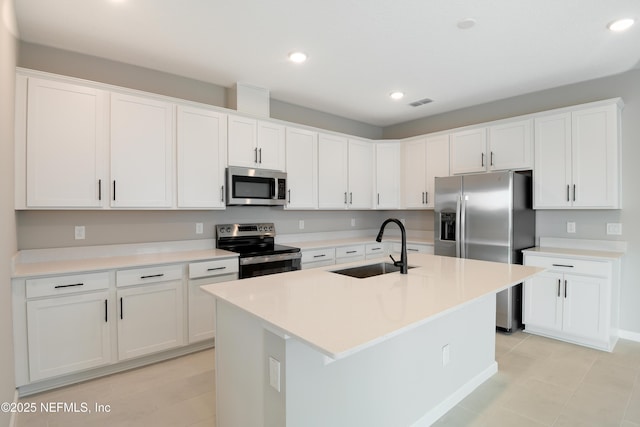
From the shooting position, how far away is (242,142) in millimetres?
3615

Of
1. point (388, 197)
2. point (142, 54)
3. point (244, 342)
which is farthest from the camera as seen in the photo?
point (388, 197)

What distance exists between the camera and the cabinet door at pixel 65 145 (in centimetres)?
252

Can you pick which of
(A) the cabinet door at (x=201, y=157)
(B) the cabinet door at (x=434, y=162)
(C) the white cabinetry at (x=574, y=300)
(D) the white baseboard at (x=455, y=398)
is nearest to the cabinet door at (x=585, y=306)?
(C) the white cabinetry at (x=574, y=300)

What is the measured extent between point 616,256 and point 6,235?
16.3 feet

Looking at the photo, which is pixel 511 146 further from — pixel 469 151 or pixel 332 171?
pixel 332 171

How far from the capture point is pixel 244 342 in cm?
162

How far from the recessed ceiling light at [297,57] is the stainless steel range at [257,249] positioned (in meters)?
1.90

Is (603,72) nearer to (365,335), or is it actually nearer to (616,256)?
(616,256)

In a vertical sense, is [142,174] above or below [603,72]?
below

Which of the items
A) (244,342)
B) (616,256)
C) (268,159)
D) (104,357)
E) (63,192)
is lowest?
(104,357)

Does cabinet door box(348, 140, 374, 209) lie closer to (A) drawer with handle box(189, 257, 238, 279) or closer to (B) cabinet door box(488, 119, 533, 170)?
(B) cabinet door box(488, 119, 533, 170)

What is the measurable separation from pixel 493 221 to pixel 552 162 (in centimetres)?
90

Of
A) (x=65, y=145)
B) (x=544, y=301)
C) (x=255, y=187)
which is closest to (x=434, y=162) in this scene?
(x=544, y=301)

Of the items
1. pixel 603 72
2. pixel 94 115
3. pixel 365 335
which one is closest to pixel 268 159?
pixel 94 115
